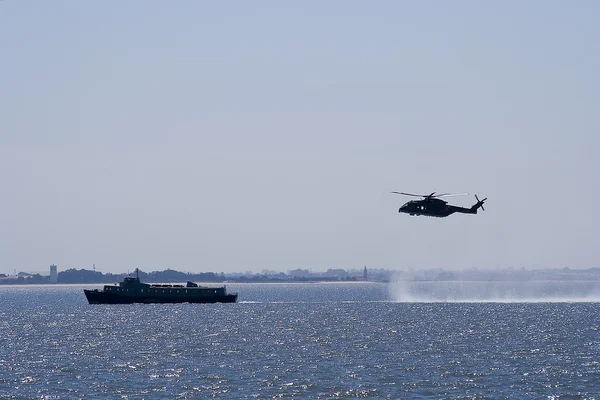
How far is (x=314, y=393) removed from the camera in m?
68.3

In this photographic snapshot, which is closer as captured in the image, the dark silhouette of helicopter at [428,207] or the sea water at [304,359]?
the sea water at [304,359]

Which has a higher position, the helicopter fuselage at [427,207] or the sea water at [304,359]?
the helicopter fuselage at [427,207]

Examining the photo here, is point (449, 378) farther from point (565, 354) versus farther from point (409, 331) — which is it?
point (409, 331)

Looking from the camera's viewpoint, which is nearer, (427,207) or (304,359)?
(304,359)

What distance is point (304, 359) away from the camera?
90.6 m

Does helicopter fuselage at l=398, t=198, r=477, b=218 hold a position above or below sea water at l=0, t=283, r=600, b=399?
above

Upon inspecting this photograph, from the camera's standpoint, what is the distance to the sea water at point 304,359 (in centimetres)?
7006

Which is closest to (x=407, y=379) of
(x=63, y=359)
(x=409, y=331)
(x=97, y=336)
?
(x=63, y=359)

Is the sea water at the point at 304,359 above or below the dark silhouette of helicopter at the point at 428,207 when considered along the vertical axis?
below

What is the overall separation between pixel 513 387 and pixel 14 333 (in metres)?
84.4

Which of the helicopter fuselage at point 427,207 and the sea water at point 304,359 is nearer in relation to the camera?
the sea water at point 304,359

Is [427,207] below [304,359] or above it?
above

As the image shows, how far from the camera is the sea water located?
230 ft

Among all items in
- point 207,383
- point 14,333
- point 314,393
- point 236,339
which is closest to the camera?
point 314,393
